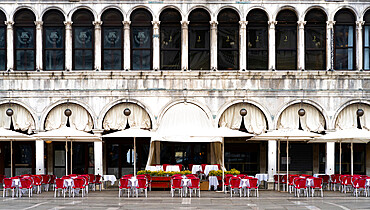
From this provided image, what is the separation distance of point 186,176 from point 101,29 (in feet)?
37.4

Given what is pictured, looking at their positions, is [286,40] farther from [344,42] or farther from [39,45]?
[39,45]

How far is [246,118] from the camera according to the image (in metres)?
35.8

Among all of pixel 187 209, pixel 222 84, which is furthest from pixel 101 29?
pixel 187 209

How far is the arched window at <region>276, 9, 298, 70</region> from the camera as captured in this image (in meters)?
36.2

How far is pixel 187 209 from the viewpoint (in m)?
23.1

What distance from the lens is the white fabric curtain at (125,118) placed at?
117ft

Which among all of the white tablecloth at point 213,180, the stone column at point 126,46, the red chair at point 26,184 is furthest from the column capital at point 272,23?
the red chair at point 26,184

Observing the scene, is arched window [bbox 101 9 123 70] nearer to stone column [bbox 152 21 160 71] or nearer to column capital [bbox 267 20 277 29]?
stone column [bbox 152 21 160 71]

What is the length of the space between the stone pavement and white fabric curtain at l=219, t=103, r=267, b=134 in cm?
643

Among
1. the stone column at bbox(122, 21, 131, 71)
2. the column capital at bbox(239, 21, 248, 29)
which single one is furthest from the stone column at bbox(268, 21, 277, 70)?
the stone column at bbox(122, 21, 131, 71)

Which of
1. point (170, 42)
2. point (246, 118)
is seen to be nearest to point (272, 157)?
point (246, 118)

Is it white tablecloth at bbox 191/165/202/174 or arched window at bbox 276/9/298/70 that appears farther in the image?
arched window at bbox 276/9/298/70

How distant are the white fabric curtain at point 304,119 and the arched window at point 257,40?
2.91 metres

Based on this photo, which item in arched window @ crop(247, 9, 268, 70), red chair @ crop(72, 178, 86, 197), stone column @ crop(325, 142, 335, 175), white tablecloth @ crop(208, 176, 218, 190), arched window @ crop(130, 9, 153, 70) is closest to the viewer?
red chair @ crop(72, 178, 86, 197)
